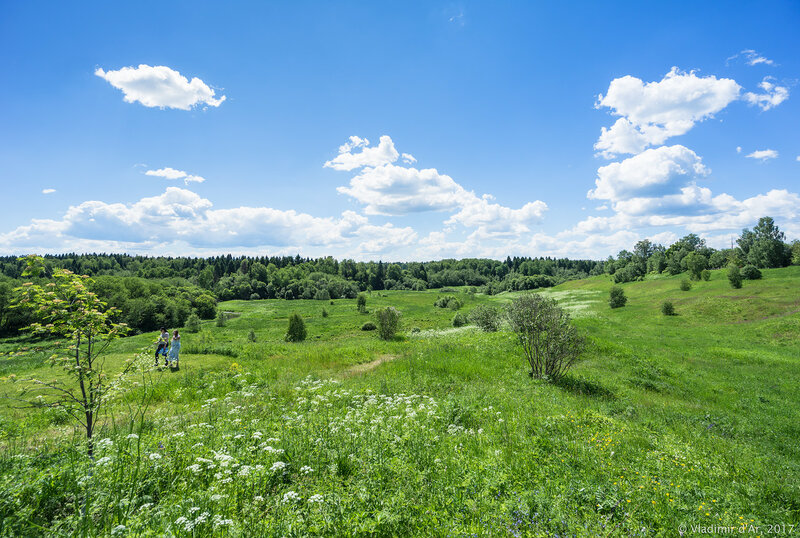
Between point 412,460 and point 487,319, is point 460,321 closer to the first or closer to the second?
point 487,319

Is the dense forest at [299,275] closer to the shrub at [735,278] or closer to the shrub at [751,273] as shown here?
the shrub at [751,273]

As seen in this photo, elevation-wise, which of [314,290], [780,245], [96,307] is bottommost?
[314,290]

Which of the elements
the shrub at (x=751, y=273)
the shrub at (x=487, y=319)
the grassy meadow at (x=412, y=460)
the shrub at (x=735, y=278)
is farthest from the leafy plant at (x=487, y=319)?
the shrub at (x=751, y=273)

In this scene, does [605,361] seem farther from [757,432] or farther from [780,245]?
[780,245]

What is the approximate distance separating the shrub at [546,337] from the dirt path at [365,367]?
8.20m

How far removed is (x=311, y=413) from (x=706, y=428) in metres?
12.7

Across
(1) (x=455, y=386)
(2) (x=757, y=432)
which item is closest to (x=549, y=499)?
(1) (x=455, y=386)

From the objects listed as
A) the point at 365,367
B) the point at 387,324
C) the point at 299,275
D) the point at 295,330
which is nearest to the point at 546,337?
the point at 365,367

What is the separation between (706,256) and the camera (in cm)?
9025

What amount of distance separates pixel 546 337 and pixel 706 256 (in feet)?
360

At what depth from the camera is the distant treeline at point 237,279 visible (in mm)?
71625

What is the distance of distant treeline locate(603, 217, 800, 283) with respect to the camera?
66.9m

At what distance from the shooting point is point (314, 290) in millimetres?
121312

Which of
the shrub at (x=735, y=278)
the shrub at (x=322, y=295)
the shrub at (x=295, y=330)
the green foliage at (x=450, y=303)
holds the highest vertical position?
the shrub at (x=735, y=278)
